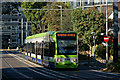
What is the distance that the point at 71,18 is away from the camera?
50.6m

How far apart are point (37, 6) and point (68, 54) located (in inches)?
2003

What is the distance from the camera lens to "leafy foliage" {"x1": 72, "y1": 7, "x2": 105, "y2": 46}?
46.7 meters

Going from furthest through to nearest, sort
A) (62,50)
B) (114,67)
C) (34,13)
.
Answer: (34,13) < (62,50) < (114,67)

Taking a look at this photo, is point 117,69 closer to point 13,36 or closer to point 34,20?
point 34,20

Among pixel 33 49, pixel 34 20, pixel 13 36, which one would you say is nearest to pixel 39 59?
pixel 33 49

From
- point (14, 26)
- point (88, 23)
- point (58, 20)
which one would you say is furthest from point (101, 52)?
point (14, 26)

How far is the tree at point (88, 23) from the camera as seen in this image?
153 ft

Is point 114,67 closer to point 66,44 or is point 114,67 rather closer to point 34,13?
point 66,44

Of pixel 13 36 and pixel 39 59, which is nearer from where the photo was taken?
pixel 39 59

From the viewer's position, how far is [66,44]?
85.8ft

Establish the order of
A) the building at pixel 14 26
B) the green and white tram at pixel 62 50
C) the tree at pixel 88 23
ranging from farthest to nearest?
the building at pixel 14 26
the tree at pixel 88 23
the green and white tram at pixel 62 50

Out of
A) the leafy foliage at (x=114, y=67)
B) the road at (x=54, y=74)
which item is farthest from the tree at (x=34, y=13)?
the leafy foliage at (x=114, y=67)

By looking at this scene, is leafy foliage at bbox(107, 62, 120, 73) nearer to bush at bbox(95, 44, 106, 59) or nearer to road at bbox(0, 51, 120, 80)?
road at bbox(0, 51, 120, 80)

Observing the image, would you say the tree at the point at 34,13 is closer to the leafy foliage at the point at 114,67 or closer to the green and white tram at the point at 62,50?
the green and white tram at the point at 62,50
